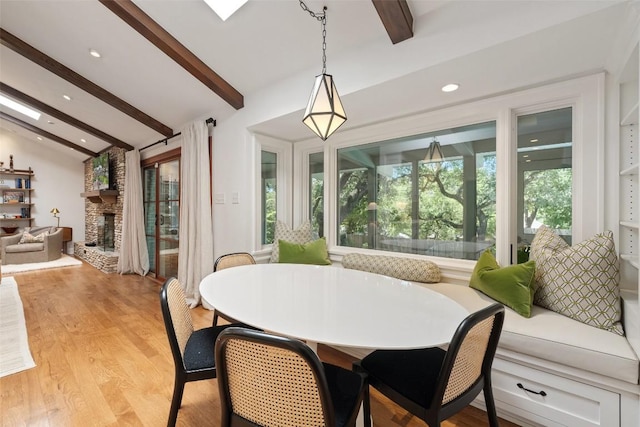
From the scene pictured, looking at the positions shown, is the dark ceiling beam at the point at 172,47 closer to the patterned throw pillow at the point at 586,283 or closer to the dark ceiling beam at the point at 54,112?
the patterned throw pillow at the point at 586,283

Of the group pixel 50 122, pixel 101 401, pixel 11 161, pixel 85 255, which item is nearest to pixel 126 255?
pixel 85 255

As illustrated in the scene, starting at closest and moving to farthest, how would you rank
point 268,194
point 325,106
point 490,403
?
point 490,403
point 325,106
point 268,194

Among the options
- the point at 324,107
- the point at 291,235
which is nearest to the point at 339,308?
the point at 324,107

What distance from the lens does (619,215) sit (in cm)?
173

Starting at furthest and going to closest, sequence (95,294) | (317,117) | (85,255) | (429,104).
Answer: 1. (85,255)
2. (95,294)
3. (429,104)
4. (317,117)

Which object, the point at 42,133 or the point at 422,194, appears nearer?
the point at 422,194

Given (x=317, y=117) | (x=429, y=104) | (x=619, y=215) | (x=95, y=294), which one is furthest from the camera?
(x=95, y=294)

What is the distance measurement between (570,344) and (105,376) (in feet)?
9.57

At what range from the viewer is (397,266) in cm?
256

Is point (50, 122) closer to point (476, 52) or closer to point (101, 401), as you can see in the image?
point (101, 401)

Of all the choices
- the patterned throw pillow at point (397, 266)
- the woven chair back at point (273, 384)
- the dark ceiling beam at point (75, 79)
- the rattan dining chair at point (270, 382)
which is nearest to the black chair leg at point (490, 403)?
the rattan dining chair at point (270, 382)

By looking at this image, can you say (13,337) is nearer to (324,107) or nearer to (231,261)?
(231,261)

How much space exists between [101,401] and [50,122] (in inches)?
245

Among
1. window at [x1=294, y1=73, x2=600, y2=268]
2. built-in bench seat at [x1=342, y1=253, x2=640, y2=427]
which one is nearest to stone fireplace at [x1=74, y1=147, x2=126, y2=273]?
window at [x1=294, y1=73, x2=600, y2=268]
